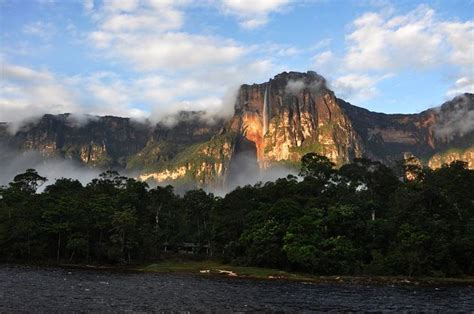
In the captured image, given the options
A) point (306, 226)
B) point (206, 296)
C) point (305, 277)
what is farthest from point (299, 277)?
point (206, 296)

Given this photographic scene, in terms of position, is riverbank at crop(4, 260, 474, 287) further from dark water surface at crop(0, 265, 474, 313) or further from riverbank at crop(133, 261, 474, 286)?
dark water surface at crop(0, 265, 474, 313)

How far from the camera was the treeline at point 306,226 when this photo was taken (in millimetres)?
75500

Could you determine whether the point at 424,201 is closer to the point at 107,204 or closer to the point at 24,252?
the point at 107,204

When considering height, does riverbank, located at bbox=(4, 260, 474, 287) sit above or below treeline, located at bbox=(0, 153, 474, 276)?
below

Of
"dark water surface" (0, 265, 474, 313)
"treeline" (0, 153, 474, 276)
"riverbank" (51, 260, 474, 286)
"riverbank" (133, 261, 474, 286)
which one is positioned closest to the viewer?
"dark water surface" (0, 265, 474, 313)

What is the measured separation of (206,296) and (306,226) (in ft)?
136

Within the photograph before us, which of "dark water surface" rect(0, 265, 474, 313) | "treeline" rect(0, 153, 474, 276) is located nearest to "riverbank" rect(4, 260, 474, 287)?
"treeline" rect(0, 153, 474, 276)

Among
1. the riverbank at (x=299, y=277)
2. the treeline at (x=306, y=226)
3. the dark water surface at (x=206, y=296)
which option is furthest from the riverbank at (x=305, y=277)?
the dark water surface at (x=206, y=296)

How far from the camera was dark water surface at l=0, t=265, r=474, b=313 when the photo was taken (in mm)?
37438

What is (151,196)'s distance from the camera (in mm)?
123625

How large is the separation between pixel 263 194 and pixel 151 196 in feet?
108

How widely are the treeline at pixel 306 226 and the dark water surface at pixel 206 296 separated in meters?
16.6

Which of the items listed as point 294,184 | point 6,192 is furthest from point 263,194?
point 6,192

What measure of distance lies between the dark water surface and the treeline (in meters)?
16.6
